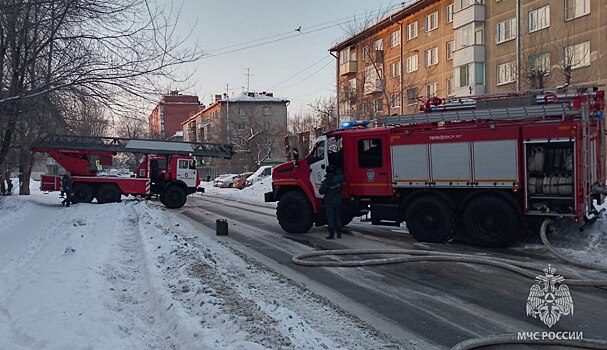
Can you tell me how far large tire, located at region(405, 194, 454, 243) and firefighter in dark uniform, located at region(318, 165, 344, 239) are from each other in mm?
1670

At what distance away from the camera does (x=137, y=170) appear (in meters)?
27.4

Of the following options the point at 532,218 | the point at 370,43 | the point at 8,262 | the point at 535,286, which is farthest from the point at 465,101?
the point at 370,43

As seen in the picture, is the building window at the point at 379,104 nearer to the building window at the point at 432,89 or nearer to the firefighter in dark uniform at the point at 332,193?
the building window at the point at 432,89

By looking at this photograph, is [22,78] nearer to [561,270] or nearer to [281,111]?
[561,270]

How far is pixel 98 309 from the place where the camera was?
600 cm

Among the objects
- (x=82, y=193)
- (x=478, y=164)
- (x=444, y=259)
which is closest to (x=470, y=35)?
(x=82, y=193)

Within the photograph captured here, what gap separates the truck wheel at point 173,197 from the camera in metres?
25.8

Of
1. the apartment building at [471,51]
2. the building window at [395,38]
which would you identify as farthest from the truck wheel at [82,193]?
the building window at [395,38]

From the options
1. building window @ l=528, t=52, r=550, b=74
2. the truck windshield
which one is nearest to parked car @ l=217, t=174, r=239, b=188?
building window @ l=528, t=52, r=550, b=74

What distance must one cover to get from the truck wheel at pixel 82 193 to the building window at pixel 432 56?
28.9m

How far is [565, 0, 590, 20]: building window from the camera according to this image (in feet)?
94.7

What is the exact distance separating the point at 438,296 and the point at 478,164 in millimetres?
4920

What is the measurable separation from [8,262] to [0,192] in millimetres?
22500

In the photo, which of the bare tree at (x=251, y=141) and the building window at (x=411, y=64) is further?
the bare tree at (x=251, y=141)
